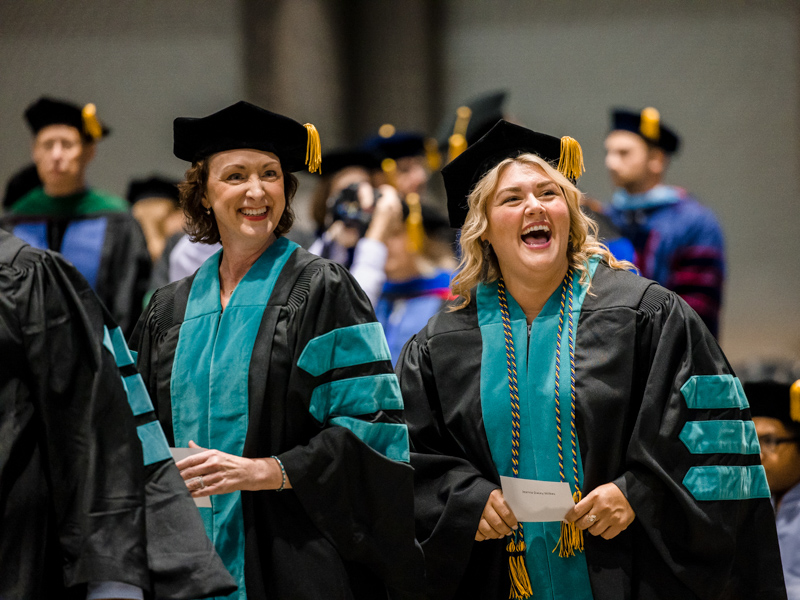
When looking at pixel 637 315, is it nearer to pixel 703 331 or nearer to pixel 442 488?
pixel 703 331

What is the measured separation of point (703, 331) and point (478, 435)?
68cm

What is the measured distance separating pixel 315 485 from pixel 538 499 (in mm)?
589

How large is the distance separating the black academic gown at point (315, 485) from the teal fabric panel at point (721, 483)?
2.46 ft

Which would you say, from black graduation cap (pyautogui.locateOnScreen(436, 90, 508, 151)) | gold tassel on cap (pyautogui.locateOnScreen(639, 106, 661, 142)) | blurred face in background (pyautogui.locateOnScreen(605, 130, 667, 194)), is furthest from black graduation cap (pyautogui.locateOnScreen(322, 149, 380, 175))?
gold tassel on cap (pyautogui.locateOnScreen(639, 106, 661, 142))

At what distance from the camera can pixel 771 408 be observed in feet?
12.7

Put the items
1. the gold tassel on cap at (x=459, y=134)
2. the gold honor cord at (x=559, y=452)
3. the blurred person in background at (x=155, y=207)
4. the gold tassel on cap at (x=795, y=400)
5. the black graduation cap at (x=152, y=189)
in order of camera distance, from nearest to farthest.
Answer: the gold honor cord at (x=559, y=452) < the gold tassel on cap at (x=795, y=400) < the gold tassel on cap at (x=459, y=134) < the blurred person in background at (x=155, y=207) < the black graduation cap at (x=152, y=189)

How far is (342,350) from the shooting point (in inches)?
105

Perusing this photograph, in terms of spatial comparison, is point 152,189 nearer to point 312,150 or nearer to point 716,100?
point 312,150

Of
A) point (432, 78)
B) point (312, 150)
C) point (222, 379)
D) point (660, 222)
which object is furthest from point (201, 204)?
point (432, 78)

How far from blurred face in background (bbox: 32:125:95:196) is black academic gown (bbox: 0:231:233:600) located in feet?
11.7

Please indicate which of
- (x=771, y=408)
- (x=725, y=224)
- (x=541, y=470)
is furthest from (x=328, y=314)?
(x=725, y=224)

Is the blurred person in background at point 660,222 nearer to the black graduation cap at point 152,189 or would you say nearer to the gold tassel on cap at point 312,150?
the black graduation cap at point 152,189

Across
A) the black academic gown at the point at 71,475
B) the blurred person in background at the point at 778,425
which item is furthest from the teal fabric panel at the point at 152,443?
the blurred person in background at the point at 778,425

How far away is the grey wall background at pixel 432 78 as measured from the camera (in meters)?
8.47
